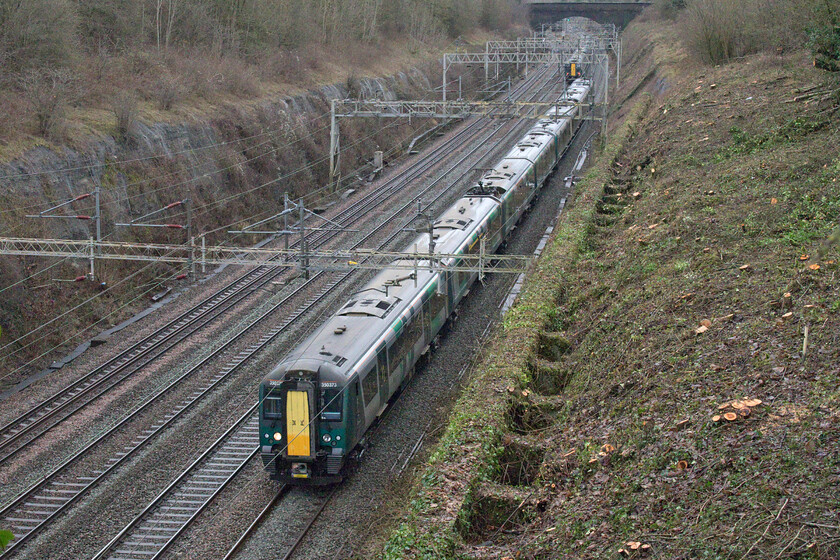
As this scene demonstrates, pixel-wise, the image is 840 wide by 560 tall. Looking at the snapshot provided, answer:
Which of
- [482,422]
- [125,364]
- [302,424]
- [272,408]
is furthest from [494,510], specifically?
[125,364]

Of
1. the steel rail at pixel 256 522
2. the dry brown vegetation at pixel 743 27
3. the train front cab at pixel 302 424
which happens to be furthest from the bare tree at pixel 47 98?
the dry brown vegetation at pixel 743 27

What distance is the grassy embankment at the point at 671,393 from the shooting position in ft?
29.1

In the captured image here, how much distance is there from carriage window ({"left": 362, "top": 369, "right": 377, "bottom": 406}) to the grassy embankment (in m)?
2.24

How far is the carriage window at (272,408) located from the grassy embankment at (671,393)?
3501 mm

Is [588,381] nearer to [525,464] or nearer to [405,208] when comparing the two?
[525,464]

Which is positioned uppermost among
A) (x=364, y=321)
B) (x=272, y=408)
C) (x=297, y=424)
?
Result: (x=364, y=321)

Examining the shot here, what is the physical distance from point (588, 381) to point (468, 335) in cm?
831

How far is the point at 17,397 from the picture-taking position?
757 inches

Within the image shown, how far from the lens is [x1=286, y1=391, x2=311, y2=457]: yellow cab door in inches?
582

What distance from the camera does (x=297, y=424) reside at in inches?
583

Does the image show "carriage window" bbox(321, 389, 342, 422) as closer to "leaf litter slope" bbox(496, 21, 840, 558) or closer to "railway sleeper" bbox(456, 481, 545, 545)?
"railway sleeper" bbox(456, 481, 545, 545)

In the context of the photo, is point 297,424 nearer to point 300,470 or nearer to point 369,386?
point 300,470

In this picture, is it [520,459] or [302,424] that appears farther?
[302,424]

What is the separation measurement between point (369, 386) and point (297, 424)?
1.79 m
